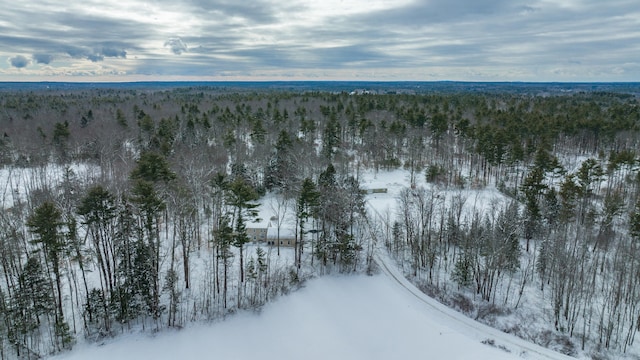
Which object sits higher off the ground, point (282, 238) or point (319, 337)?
point (282, 238)

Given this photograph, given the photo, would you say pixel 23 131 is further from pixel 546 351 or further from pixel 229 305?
pixel 546 351

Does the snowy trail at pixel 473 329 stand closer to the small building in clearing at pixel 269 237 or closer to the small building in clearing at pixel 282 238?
the small building in clearing at pixel 282 238

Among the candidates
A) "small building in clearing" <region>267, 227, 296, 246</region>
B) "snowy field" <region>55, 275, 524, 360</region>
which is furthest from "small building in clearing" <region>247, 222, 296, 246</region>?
"snowy field" <region>55, 275, 524, 360</region>

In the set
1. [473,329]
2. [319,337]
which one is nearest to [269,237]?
[319,337]

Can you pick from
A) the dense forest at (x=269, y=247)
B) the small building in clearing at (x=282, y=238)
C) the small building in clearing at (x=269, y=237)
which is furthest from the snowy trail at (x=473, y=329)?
the small building in clearing at (x=269, y=237)

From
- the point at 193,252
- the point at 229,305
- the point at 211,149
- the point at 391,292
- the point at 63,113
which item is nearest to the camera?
the point at 229,305

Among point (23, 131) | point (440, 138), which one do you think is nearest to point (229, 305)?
point (440, 138)

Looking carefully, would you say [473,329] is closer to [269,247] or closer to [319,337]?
[319,337]
